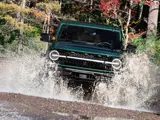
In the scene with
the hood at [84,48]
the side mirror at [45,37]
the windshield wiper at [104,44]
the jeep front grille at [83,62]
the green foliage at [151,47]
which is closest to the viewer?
the jeep front grille at [83,62]

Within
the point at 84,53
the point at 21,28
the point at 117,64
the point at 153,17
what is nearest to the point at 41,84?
the point at 84,53

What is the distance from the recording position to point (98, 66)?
9.98m

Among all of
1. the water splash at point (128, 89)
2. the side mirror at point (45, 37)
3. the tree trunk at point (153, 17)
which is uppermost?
the side mirror at point (45, 37)

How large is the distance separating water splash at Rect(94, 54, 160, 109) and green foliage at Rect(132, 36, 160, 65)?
20.5 ft

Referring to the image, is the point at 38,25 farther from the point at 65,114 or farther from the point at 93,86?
the point at 65,114

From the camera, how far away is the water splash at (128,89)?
388 inches

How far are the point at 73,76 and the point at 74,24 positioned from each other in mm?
2103

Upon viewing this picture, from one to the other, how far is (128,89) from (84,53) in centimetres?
129

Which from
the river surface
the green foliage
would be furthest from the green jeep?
the green foliage

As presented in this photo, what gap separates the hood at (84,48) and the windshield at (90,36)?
1.22 ft

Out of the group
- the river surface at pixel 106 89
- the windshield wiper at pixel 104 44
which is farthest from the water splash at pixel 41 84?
the windshield wiper at pixel 104 44

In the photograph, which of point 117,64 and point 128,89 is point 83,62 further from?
point 128,89

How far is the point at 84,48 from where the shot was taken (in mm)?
10250

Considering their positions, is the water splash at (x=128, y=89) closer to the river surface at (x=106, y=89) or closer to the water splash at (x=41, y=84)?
the river surface at (x=106, y=89)
